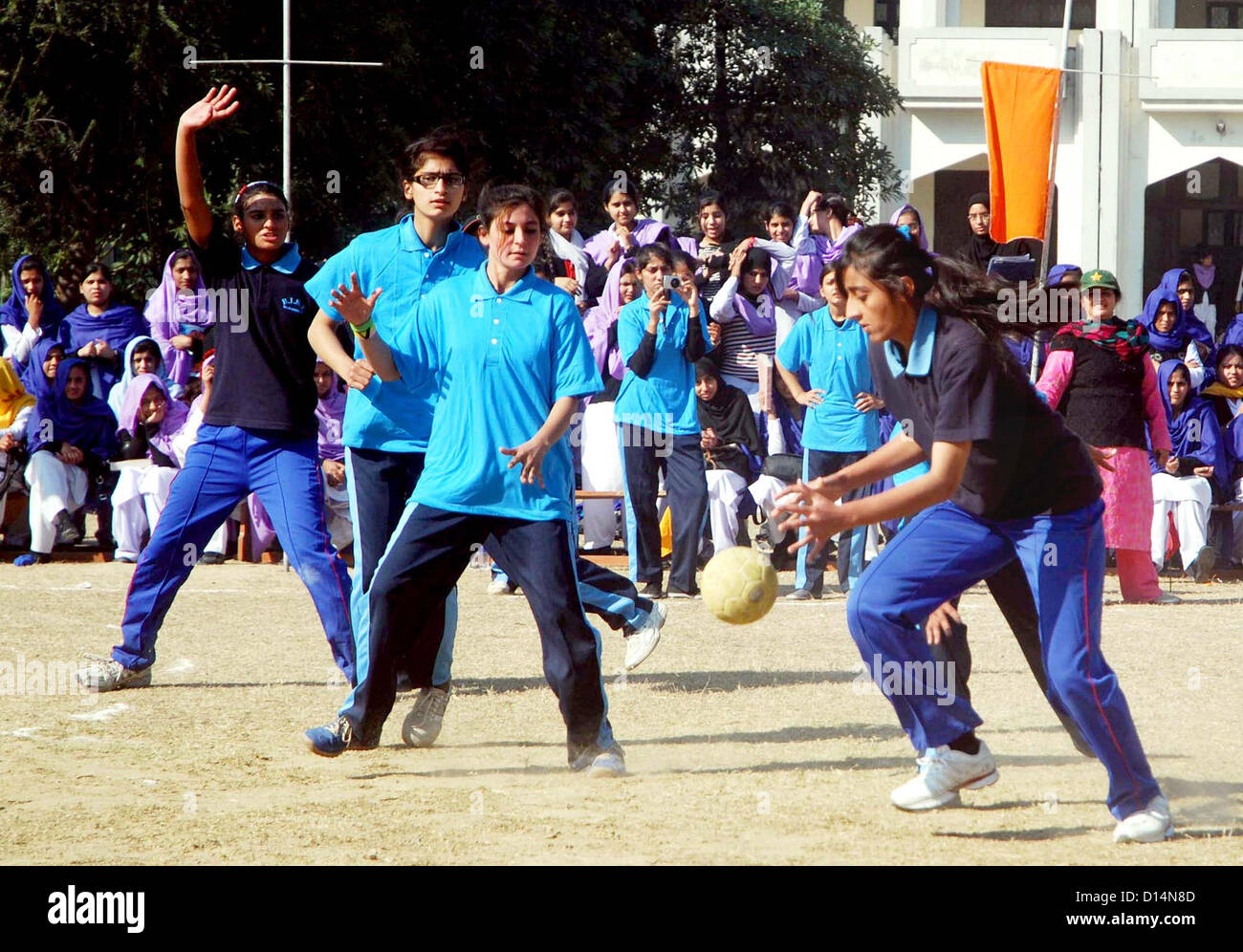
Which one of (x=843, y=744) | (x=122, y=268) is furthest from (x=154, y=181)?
(x=843, y=744)

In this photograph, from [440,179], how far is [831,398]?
5489 millimetres

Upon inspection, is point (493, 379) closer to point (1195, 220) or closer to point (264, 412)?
point (264, 412)

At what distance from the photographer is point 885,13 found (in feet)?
103

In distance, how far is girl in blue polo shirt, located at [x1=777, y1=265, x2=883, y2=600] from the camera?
457 inches

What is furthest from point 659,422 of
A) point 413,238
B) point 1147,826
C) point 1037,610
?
point 1147,826

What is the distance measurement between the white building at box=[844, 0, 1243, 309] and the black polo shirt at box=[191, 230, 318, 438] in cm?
2144

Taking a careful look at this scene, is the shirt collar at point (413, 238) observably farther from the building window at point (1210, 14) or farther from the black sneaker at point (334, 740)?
the building window at point (1210, 14)

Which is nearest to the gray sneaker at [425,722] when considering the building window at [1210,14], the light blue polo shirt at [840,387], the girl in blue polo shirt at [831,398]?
the girl in blue polo shirt at [831,398]

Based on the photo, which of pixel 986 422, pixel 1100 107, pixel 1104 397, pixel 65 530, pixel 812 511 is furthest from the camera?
pixel 1100 107

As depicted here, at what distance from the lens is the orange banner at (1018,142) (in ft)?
50.1

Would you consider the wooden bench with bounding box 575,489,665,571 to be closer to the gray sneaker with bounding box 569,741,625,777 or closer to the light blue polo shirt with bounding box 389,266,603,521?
the gray sneaker with bounding box 569,741,625,777

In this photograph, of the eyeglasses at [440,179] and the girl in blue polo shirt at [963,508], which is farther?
the eyeglasses at [440,179]

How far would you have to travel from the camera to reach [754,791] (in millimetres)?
6020

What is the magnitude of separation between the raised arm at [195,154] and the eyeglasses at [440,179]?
2.42 feet
